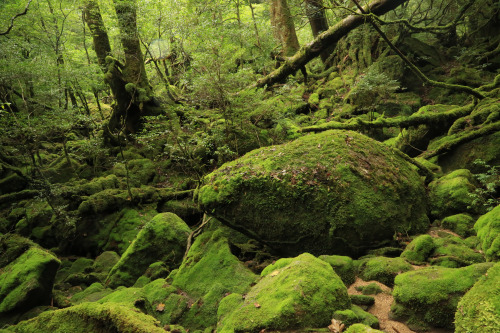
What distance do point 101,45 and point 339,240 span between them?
1656 cm

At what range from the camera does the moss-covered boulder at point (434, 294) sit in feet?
10.0

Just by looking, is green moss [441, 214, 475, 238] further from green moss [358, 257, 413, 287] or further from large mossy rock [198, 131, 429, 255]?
green moss [358, 257, 413, 287]

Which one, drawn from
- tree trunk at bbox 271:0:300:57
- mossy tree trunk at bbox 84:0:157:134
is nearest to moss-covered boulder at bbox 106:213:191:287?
mossy tree trunk at bbox 84:0:157:134

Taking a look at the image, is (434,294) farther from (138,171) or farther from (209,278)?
(138,171)

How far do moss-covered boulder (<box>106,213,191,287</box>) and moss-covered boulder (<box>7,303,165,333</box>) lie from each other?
4.02 m

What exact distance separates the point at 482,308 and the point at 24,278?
7.36 metres

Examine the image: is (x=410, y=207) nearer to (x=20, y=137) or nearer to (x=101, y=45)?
(x=20, y=137)

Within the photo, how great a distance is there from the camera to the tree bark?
1057 centimetres

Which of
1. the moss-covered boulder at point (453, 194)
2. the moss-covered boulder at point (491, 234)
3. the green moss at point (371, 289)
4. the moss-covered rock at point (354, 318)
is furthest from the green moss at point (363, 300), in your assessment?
the moss-covered boulder at point (453, 194)

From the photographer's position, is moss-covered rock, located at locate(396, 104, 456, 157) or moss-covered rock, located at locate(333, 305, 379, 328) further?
moss-covered rock, located at locate(396, 104, 456, 157)

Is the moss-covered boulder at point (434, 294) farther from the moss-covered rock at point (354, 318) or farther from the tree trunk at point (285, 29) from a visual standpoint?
the tree trunk at point (285, 29)

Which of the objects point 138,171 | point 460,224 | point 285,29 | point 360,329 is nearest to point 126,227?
point 138,171

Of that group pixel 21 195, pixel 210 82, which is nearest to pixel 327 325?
pixel 210 82

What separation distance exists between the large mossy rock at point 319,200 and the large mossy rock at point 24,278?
142 inches
